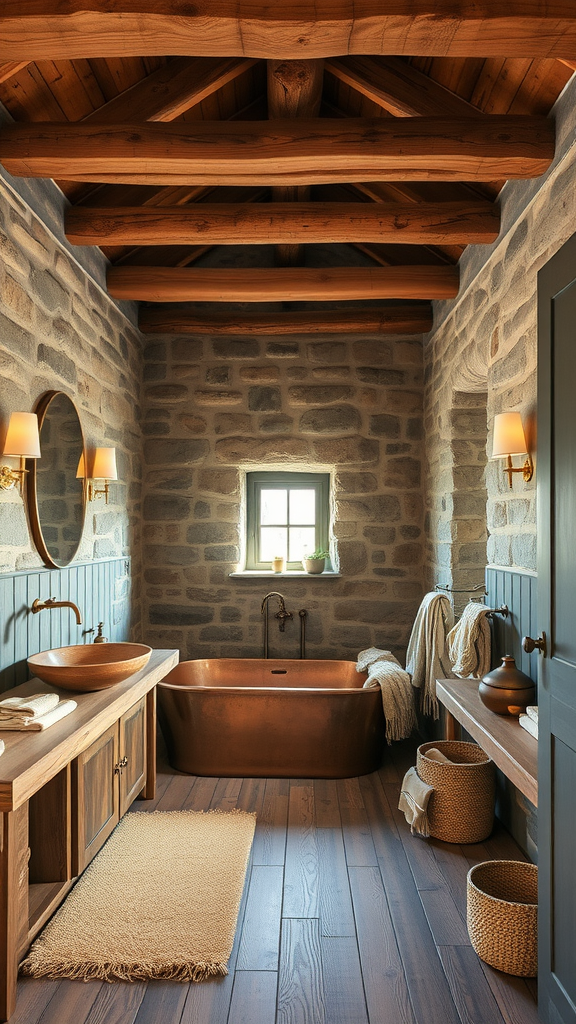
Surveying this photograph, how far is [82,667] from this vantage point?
2.63 m

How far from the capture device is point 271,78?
2.90m

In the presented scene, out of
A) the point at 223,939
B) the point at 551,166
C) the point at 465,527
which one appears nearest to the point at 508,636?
the point at 465,527

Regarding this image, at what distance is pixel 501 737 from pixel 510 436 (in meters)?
1.21

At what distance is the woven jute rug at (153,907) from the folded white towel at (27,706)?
75cm

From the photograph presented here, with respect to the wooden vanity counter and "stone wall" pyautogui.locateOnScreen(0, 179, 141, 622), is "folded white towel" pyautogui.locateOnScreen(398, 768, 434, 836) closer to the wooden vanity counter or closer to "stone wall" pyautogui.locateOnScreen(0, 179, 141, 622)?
the wooden vanity counter

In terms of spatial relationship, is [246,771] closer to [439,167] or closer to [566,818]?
[566,818]

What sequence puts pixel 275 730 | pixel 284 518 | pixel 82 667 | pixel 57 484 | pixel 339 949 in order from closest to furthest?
1. pixel 339 949
2. pixel 82 667
3. pixel 57 484
4. pixel 275 730
5. pixel 284 518

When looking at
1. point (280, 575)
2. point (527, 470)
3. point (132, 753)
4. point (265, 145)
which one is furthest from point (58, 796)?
point (280, 575)

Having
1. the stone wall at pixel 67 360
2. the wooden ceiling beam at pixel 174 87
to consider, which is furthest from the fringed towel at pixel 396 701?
the wooden ceiling beam at pixel 174 87

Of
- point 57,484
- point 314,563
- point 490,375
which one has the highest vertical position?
point 490,375

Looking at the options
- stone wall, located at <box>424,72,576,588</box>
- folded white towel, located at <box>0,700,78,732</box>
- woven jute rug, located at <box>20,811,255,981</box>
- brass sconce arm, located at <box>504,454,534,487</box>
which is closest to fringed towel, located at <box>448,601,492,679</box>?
stone wall, located at <box>424,72,576,588</box>

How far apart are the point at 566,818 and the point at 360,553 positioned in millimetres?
3354

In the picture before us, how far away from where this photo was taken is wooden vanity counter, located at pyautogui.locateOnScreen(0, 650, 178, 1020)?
1.98 meters

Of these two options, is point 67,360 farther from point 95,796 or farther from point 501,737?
point 501,737
